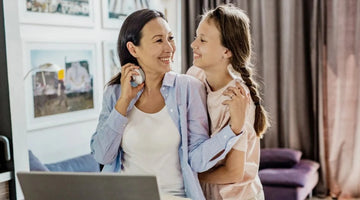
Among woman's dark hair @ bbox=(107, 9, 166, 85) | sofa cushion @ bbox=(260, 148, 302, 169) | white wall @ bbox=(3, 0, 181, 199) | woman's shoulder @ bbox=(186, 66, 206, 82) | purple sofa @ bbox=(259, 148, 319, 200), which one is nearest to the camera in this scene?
woman's dark hair @ bbox=(107, 9, 166, 85)

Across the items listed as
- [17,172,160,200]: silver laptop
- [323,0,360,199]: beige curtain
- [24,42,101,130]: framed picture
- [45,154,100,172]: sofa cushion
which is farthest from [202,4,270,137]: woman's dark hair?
[323,0,360,199]: beige curtain

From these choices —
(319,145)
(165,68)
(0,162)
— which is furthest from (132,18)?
(319,145)

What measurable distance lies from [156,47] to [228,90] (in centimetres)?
30

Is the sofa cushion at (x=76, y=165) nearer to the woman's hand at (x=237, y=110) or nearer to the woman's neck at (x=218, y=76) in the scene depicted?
the woman's neck at (x=218, y=76)

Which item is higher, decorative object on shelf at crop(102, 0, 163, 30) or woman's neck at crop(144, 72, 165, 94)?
decorative object on shelf at crop(102, 0, 163, 30)

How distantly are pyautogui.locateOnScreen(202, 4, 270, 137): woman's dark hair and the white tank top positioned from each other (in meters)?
0.33

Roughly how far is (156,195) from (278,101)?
12.4 ft

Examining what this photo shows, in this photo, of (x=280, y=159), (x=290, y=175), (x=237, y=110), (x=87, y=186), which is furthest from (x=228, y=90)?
(x=280, y=159)

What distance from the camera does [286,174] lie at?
13.3 feet

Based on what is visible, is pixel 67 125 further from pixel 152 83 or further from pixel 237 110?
pixel 237 110

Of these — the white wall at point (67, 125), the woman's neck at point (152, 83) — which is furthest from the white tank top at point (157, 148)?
the white wall at point (67, 125)

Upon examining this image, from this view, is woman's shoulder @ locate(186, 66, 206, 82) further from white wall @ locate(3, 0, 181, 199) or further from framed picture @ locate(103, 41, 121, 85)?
framed picture @ locate(103, 41, 121, 85)

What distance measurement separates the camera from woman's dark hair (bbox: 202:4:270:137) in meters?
1.67

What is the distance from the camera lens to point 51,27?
3.85 meters
